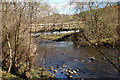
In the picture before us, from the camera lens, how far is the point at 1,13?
7719 mm

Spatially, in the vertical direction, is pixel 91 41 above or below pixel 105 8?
below

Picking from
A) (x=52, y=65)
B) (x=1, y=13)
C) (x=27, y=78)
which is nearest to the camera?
(x=1, y=13)

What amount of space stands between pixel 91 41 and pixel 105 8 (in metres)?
0.86

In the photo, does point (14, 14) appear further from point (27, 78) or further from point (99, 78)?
point (99, 78)

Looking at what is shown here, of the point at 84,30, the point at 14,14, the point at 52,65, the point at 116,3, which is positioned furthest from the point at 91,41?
the point at 52,65

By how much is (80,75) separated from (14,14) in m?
5.58

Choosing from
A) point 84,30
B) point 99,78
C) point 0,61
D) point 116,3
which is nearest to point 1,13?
point 0,61

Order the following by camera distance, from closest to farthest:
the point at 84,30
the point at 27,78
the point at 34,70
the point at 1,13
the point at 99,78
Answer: the point at 84,30 < the point at 1,13 < the point at 27,78 < the point at 99,78 < the point at 34,70

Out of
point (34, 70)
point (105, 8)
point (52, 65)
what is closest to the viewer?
point (105, 8)

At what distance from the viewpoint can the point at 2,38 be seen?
8.41 metres

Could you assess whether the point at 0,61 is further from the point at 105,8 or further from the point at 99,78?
the point at 105,8

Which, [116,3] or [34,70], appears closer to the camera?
[116,3]

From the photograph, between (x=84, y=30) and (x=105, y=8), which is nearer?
(x=105, y=8)

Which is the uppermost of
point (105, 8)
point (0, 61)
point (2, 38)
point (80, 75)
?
point (105, 8)
